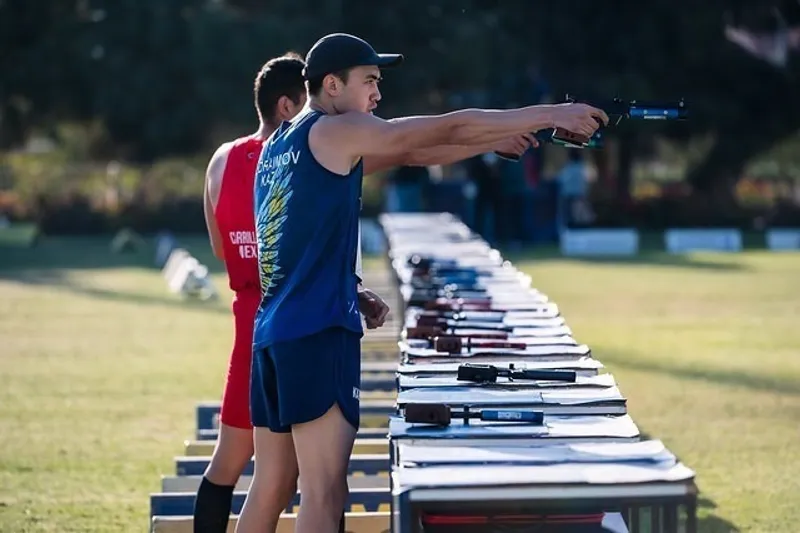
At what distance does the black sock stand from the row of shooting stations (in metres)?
0.90

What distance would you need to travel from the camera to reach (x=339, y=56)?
217 inches

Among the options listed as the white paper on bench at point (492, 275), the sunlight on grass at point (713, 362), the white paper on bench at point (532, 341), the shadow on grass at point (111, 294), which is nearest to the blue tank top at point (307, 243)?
the white paper on bench at point (532, 341)

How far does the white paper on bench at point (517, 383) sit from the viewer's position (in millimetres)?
6059

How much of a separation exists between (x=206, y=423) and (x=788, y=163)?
86.4m

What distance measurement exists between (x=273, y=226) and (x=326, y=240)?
23 cm

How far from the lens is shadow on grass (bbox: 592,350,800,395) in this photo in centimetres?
Answer: 1338

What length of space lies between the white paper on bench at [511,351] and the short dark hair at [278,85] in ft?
3.81

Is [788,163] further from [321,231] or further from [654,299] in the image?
[321,231]

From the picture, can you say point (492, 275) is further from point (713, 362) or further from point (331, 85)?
point (331, 85)

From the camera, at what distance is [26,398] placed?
13.4 meters

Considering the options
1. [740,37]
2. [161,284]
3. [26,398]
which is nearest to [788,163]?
[740,37]

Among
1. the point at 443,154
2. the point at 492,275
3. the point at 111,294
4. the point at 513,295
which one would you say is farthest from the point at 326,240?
the point at 111,294

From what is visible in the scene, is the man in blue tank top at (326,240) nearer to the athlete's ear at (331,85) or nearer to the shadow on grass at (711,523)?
the athlete's ear at (331,85)

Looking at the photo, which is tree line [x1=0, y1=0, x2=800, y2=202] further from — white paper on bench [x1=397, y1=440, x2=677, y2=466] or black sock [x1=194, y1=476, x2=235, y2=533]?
white paper on bench [x1=397, y1=440, x2=677, y2=466]
